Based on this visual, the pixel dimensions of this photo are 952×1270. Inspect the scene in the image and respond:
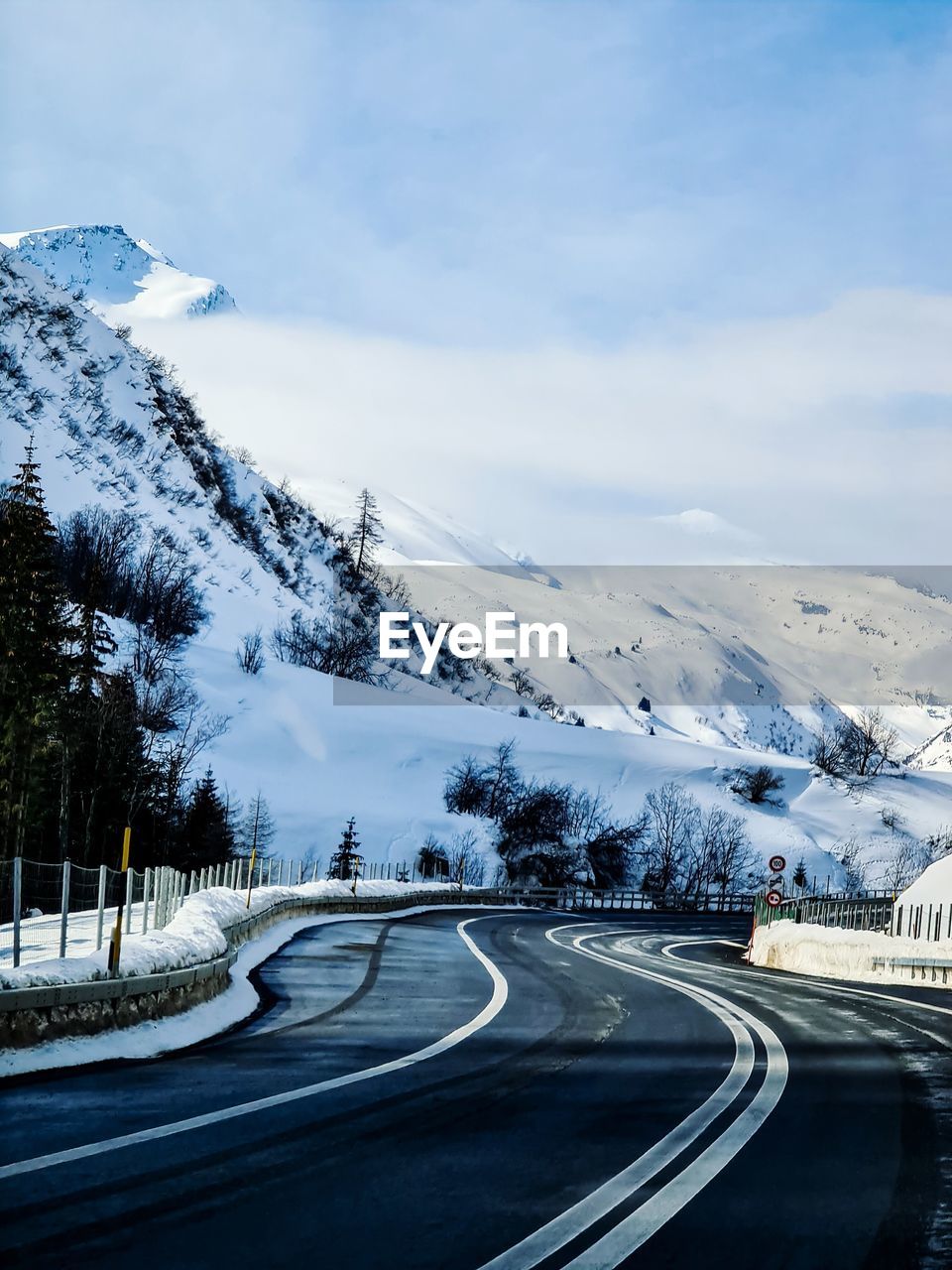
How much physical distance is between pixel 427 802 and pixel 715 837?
88.3 ft

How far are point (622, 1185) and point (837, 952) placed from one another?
24.9 m

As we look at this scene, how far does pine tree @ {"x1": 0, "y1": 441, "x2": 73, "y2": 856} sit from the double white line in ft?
170

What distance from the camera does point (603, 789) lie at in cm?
13400

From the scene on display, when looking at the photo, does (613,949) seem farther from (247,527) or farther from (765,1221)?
(247,527)

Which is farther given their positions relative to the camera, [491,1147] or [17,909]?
[17,909]

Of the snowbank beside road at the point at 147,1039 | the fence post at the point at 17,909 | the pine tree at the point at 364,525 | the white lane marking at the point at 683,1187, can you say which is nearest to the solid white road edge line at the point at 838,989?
the white lane marking at the point at 683,1187

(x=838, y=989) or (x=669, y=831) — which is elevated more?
(x=669, y=831)

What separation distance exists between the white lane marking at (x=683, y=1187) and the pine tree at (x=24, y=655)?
51.9 m

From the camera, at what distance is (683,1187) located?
282 inches

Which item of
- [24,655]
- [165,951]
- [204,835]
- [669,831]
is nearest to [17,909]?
[165,951]

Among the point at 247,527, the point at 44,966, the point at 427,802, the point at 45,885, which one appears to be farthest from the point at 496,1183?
the point at 247,527

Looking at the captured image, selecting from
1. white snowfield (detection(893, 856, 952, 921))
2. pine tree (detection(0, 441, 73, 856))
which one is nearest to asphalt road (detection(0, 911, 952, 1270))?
white snowfield (detection(893, 856, 952, 921))

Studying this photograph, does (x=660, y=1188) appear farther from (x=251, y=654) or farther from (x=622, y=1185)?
(x=251, y=654)

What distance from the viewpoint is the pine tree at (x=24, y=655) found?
196 ft
